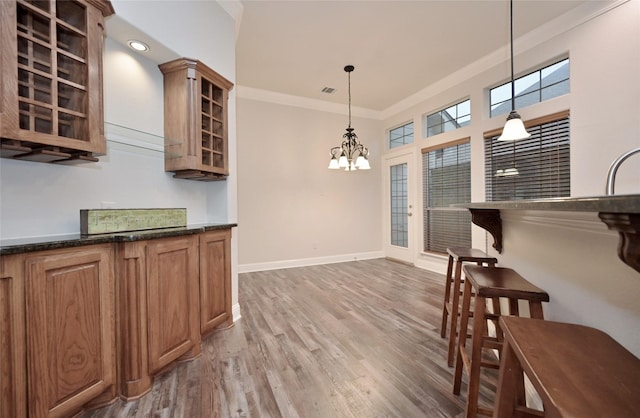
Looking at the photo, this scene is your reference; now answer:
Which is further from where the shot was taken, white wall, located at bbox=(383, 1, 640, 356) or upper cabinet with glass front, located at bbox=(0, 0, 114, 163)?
upper cabinet with glass front, located at bbox=(0, 0, 114, 163)

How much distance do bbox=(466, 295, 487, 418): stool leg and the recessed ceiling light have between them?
2.81m

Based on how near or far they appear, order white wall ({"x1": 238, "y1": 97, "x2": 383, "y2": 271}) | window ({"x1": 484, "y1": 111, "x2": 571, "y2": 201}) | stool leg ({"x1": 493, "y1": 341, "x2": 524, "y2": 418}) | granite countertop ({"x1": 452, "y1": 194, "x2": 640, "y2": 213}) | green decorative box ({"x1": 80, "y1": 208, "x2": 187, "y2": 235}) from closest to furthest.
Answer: granite countertop ({"x1": 452, "y1": 194, "x2": 640, "y2": 213}) < stool leg ({"x1": 493, "y1": 341, "x2": 524, "y2": 418}) < green decorative box ({"x1": 80, "y1": 208, "x2": 187, "y2": 235}) < window ({"x1": 484, "y1": 111, "x2": 571, "y2": 201}) < white wall ({"x1": 238, "y1": 97, "x2": 383, "y2": 271})

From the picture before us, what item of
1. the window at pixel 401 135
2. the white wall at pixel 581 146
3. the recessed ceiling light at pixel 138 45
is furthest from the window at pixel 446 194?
the recessed ceiling light at pixel 138 45

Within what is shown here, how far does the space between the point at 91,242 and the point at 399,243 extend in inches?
193

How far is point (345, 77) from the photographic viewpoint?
4.14 m

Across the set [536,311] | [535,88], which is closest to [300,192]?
[535,88]

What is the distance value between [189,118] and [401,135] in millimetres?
4314

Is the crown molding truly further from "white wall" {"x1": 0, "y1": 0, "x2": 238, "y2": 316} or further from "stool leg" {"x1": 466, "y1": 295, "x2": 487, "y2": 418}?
"stool leg" {"x1": 466, "y1": 295, "x2": 487, "y2": 418}

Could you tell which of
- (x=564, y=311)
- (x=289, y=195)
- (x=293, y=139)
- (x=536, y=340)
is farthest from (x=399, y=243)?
(x=536, y=340)

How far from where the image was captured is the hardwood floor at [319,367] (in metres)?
1.47

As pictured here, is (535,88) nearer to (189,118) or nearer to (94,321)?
(189,118)

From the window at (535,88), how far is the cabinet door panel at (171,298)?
161 inches

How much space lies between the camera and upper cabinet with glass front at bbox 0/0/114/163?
3.92 feet

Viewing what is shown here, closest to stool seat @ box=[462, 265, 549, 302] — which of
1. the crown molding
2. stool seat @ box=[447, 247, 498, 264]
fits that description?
stool seat @ box=[447, 247, 498, 264]
